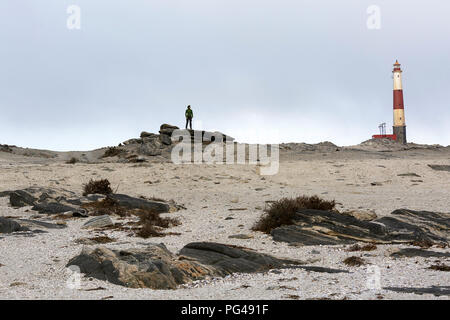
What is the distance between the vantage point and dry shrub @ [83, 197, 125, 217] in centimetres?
1972

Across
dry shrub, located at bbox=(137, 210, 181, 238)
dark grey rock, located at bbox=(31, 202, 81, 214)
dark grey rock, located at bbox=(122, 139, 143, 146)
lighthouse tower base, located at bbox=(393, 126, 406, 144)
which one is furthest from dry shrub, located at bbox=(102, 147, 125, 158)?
lighthouse tower base, located at bbox=(393, 126, 406, 144)

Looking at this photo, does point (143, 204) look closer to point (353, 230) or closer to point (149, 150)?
point (353, 230)

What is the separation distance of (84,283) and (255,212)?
10.7 meters

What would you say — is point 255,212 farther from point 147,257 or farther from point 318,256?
point 147,257

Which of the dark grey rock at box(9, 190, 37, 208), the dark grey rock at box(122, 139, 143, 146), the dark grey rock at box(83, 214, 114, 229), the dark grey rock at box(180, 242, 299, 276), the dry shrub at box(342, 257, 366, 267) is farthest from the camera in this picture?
the dark grey rock at box(122, 139, 143, 146)

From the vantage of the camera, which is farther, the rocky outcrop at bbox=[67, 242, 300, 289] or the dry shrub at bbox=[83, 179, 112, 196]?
the dry shrub at bbox=[83, 179, 112, 196]

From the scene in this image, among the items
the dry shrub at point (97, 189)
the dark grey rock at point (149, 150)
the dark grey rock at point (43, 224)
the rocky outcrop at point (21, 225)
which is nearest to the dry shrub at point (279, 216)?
the dark grey rock at point (43, 224)

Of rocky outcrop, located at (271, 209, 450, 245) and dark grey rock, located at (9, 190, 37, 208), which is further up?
dark grey rock, located at (9, 190, 37, 208)

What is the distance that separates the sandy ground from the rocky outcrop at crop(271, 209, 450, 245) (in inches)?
25.3

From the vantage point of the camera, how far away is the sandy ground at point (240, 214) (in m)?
9.09

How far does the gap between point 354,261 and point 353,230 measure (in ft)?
10.2

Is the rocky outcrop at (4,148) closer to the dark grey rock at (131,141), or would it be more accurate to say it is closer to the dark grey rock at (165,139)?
the dark grey rock at (131,141)

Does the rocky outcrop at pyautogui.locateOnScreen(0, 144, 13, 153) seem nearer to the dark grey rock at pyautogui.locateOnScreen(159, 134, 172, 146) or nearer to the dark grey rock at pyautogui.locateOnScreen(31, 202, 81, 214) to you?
the dark grey rock at pyautogui.locateOnScreen(159, 134, 172, 146)

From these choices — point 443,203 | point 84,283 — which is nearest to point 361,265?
point 84,283
